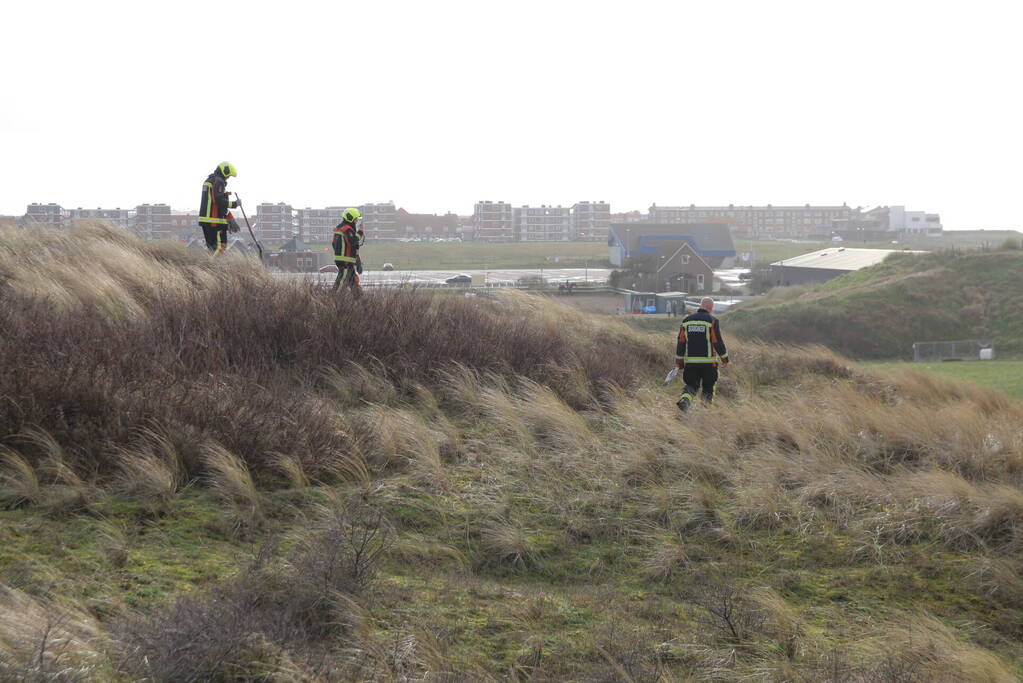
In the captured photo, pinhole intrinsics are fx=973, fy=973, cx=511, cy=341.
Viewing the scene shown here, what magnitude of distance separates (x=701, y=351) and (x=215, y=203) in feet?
27.2

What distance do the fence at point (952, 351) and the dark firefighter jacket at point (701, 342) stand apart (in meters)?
26.5

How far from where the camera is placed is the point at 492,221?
5064 inches

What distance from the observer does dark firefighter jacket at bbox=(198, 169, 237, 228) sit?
1537 cm

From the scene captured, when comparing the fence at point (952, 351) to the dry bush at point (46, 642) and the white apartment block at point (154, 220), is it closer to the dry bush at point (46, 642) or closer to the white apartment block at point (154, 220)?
the white apartment block at point (154, 220)

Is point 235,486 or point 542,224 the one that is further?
point 542,224

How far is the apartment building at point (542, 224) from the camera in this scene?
453 ft

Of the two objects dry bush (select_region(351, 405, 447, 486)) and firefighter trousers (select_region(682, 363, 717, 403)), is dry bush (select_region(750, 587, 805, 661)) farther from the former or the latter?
firefighter trousers (select_region(682, 363, 717, 403))

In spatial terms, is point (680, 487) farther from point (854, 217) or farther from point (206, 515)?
point (854, 217)

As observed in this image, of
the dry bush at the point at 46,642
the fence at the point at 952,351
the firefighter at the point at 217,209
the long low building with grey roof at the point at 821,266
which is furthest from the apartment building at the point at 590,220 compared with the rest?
the dry bush at the point at 46,642

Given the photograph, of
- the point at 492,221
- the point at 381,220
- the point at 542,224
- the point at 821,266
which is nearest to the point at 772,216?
the point at 542,224

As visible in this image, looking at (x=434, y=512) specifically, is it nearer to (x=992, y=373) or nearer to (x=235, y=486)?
(x=235, y=486)

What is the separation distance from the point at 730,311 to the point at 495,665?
164 feet

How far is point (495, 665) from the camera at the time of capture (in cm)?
498

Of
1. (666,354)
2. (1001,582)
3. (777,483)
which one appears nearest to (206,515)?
(777,483)
